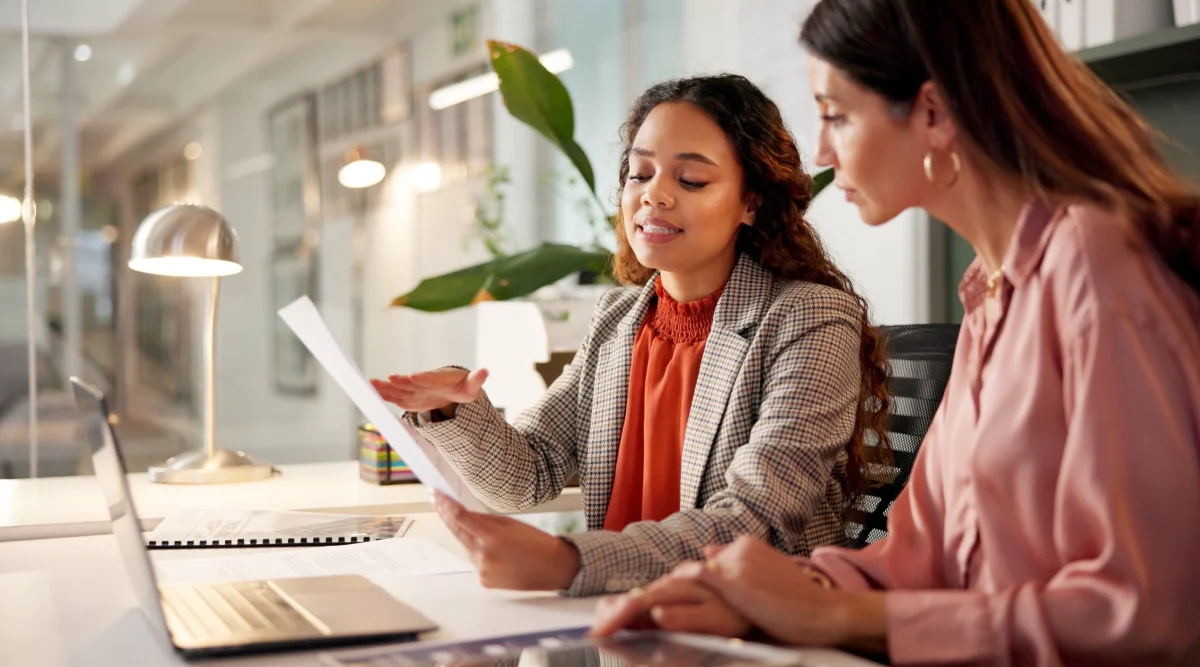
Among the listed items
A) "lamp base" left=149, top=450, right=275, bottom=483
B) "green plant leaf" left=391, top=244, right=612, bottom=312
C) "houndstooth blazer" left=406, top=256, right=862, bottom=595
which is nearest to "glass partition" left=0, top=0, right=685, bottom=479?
"green plant leaf" left=391, top=244, right=612, bottom=312

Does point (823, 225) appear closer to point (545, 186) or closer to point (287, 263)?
point (545, 186)

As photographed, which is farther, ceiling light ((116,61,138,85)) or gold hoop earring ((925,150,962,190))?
ceiling light ((116,61,138,85))

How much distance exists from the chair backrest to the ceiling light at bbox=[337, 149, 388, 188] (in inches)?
113

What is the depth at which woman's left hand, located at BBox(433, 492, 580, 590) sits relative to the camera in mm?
1083

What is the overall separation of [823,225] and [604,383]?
6.32 ft

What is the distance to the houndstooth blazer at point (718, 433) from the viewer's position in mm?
1225

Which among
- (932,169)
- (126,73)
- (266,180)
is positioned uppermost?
(126,73)

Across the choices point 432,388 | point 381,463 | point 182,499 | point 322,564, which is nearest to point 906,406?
point 432,388

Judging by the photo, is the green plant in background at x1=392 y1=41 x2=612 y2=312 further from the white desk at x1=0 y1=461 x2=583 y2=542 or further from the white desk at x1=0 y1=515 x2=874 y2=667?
the white desk at x1=0 y1=515 x2=874 y2=667

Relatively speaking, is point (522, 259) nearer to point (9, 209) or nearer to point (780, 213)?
point (780, 213)

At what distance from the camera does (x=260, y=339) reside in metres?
3.96

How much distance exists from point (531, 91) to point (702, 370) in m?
1.24

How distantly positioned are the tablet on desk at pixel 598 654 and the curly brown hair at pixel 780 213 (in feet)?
2.09

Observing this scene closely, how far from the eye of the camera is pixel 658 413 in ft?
5.08
